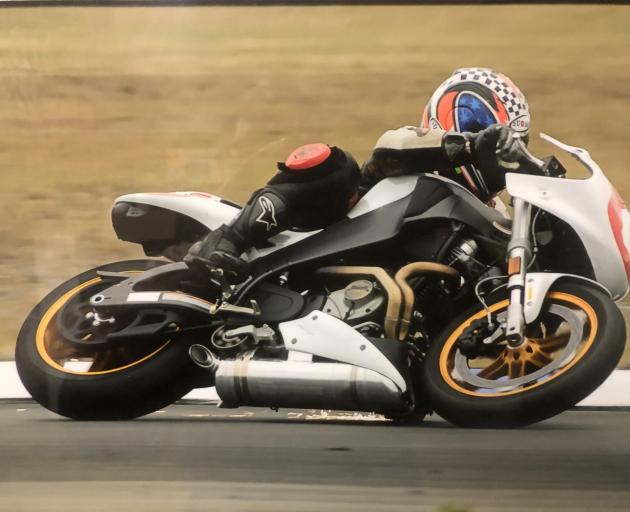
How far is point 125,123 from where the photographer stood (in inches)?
157

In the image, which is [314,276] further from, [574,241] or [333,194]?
[574,241]

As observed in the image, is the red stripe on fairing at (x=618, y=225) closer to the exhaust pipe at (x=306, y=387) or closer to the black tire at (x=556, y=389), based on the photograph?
the black tire at (x=556, y=389)

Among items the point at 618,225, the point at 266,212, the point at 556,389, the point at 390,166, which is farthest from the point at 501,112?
the point at 556,389

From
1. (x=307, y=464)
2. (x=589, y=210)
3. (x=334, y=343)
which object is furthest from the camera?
(x=334, y=343)

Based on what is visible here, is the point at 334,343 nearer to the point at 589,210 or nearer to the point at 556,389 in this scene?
the point at 556,389

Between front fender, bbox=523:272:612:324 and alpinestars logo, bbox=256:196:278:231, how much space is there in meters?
0.79

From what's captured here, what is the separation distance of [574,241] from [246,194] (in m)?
0.97

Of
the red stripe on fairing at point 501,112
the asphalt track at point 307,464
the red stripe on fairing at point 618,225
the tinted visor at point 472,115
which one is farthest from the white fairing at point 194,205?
the red stripe on fairing at point 618,225

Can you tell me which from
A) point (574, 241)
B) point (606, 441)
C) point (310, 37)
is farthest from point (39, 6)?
point (606, 441)

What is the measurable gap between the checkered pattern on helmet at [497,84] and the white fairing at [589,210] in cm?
26

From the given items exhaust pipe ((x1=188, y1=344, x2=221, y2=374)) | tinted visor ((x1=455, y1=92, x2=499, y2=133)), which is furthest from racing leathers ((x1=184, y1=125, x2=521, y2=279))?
exhaust pipe ((x1=188, y1=344, x2=221, y2=374))

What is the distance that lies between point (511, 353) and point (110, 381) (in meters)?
1.24

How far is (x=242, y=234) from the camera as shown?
13.5ft

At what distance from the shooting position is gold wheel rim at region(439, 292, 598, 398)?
3.64m
